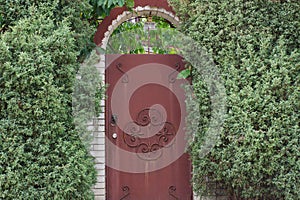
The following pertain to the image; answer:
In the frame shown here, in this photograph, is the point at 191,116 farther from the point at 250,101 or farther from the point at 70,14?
the point at 70,14

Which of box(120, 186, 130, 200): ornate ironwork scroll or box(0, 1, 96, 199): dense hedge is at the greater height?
box(0, 1, 96, 199): dense hedge

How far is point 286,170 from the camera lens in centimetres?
413

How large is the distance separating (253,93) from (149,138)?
1.31 meters

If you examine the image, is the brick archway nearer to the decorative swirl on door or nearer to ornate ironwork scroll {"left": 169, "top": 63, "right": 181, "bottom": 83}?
ornate ironwork scroll {"left": 169, "top": 63, "right": 181, "bottom": 83}

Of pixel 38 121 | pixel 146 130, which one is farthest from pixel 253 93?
pixel 38 121

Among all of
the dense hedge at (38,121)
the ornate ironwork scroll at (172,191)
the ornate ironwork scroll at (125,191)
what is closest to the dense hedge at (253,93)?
the ornate ironwork scroll at (172,191)

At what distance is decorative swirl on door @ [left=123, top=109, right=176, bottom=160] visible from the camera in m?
4.95

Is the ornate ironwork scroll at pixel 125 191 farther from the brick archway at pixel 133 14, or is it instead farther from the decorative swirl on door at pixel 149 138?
the brick archway at pixel 133 14

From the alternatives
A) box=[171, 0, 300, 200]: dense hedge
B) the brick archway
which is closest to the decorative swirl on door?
box=[171, 0, 300, 200]: dense hedge

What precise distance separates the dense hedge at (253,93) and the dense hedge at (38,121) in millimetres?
1305

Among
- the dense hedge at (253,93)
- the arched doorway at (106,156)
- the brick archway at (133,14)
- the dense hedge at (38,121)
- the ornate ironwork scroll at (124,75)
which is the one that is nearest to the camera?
the dense hedge at (38,121)

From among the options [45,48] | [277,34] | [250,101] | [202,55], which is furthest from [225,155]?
[45,48]

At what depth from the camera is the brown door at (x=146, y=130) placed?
4.90 m

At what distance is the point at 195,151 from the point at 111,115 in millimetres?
1067
